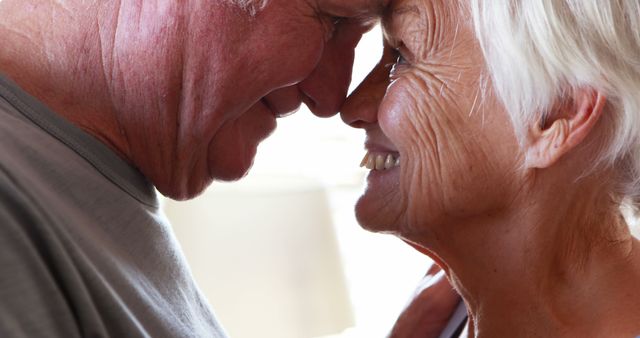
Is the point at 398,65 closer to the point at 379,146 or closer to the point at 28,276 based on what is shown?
the point at 379,146

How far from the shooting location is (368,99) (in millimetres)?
1462

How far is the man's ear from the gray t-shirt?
586 mm

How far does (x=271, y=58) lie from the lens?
1.29 metres

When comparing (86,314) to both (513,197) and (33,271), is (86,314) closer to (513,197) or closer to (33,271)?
(33,271)

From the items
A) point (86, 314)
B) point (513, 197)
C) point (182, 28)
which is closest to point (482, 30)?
point (513, 197)

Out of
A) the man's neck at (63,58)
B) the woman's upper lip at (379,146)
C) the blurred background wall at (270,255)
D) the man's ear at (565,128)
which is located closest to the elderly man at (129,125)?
the man's neck at (63,58)

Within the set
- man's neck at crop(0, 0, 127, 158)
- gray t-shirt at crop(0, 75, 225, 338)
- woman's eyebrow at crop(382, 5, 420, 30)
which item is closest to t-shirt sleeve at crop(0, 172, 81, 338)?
gray t-shirt at crop(0, 75, 225, 338)

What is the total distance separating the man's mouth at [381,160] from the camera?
4.80 ft

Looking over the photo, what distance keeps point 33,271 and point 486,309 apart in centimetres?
80

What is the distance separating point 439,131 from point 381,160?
16 centimetres

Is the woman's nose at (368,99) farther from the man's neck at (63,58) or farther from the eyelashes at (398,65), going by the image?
the man's neck at (63,58)

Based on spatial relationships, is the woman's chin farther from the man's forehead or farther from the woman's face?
the man's forehead

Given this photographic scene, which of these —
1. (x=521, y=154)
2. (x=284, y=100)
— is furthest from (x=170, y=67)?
(x=521, y=154)

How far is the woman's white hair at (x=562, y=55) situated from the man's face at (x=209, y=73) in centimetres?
23
